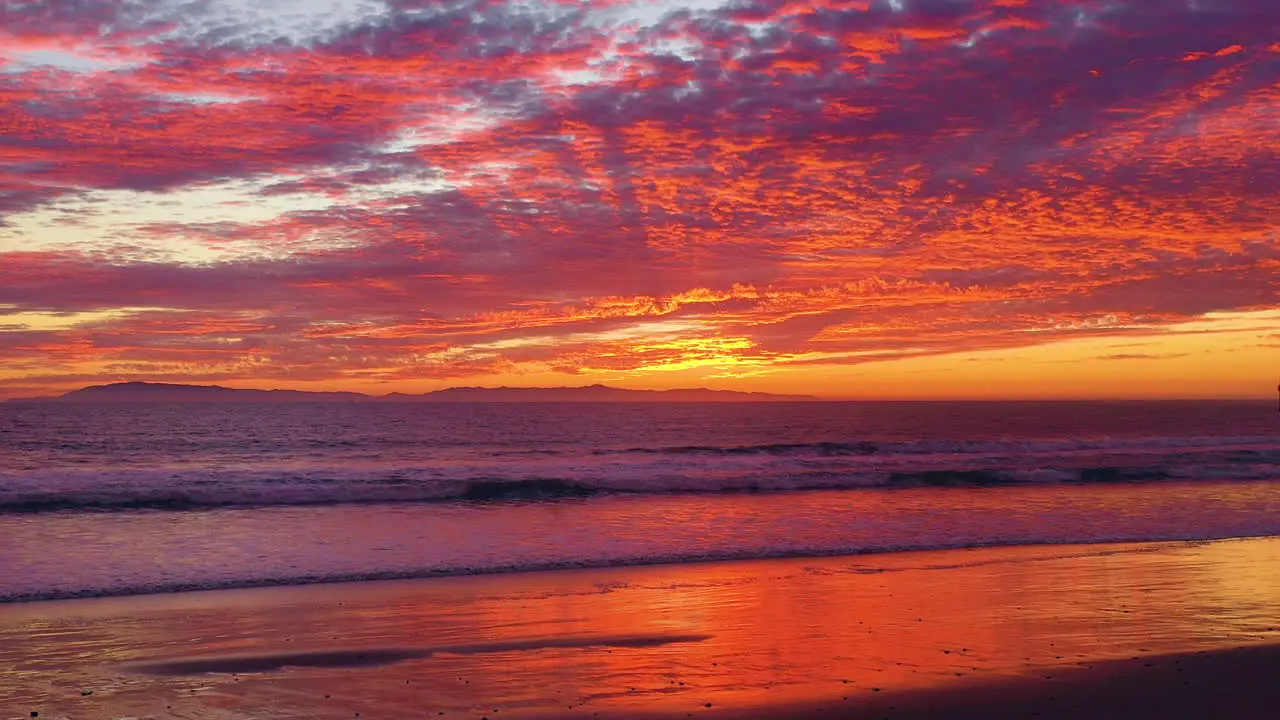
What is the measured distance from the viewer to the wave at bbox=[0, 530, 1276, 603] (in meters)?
14.7

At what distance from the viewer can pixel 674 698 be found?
8.83m

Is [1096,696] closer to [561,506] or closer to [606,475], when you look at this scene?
[561,506]

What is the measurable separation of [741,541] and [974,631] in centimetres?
894

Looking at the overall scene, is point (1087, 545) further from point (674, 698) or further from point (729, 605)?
point (674, 698)

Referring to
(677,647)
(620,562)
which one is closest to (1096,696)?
(677,647)

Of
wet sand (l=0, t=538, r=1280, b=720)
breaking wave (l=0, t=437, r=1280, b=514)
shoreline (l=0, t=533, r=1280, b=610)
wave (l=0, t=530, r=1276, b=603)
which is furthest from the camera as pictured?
breaking wave (l=0, t=437, r=1280, b=514)

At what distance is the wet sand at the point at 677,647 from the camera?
346 inches

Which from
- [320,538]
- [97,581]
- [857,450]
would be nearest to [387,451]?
[857,450]

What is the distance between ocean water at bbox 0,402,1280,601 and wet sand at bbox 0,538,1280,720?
2524 millimetres

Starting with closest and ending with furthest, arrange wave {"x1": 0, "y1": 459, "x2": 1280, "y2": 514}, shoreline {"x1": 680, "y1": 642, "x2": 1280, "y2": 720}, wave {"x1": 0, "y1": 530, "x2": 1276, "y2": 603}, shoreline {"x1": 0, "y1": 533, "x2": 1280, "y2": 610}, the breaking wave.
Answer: shoreline {"x1": 680, "y1": 642, "x2": 1280, "y2": 720} < shoreline {"x1": 0, "y1": 533, "x2": 1280, "y2": 610} < wave {"x1": 0, "y1": 530, "x2": 1276, "y2": 603} < wave {"x1": 0, "y1": 459, "x2": 1280, "y2": 514} < the breaking wave

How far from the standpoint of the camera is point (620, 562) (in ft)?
57.8

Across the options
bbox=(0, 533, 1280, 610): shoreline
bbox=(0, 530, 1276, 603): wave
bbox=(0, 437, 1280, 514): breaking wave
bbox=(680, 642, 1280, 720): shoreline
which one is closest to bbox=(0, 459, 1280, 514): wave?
bbox=(0, 437, 1280, 514): breaking wave

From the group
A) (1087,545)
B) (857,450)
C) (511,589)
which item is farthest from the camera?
(857,450)

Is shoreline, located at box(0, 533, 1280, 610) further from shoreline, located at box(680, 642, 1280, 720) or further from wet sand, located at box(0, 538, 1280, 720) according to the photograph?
shoreline, located at box(680, 642, 1280, 720)
